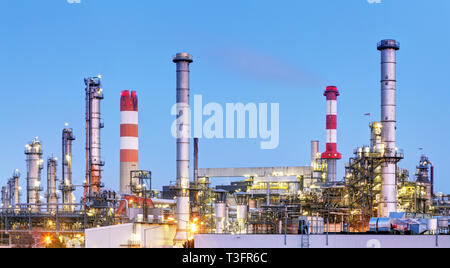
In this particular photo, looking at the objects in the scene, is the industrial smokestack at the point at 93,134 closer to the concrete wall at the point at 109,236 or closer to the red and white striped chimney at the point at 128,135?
the red and white striped chimney at the point at 128,135

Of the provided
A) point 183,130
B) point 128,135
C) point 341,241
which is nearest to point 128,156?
point 128,135

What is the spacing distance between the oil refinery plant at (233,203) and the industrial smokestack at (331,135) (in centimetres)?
9

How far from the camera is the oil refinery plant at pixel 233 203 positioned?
92.3ft

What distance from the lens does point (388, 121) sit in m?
41.2

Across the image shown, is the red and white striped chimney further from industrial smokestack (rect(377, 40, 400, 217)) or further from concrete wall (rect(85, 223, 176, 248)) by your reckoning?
industrial smokestack (rect(377, 40, 400, 217))

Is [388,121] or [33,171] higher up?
[388,121]

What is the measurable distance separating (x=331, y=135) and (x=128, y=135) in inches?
701

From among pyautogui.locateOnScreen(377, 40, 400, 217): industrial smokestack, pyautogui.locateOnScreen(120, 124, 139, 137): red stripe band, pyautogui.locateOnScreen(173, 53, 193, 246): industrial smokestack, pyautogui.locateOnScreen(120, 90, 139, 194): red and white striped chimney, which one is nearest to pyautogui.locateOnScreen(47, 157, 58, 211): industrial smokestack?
pyautogui.locateOnScreen(120, 90, 139, 194): red and white striped chimney

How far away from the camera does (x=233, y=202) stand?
6347cm

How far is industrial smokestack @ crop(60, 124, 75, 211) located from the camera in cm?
5962

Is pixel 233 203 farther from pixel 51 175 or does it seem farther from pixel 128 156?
pixel 51 175

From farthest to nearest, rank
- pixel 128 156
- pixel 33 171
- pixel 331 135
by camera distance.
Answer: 1. pixel 33 171
2. pixel 331 135
3. pixel 128 156
